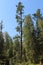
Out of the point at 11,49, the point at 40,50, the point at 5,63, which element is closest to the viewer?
the point at 5,63

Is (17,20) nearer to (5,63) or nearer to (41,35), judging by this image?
(41,35)

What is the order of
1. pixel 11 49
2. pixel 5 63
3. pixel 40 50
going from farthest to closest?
pixel 11 49, pixel 40 50, pixel 5 63

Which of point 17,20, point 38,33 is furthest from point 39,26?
point 17,20

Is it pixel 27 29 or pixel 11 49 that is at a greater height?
pixel 27 29

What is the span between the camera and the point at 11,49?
208ft

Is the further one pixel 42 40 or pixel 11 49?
pixel 11 49

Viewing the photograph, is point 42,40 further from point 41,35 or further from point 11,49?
point 11,49

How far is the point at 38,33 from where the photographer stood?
5750 centimetres

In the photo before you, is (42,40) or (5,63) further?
(42,40)

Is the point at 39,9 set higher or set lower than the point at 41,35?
higher

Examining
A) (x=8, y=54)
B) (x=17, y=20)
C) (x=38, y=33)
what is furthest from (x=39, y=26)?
(x=8, y=54)

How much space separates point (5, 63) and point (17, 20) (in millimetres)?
10766

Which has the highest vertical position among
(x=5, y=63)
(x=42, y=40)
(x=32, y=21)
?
(x=32, y=21)

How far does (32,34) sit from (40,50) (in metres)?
4.19
